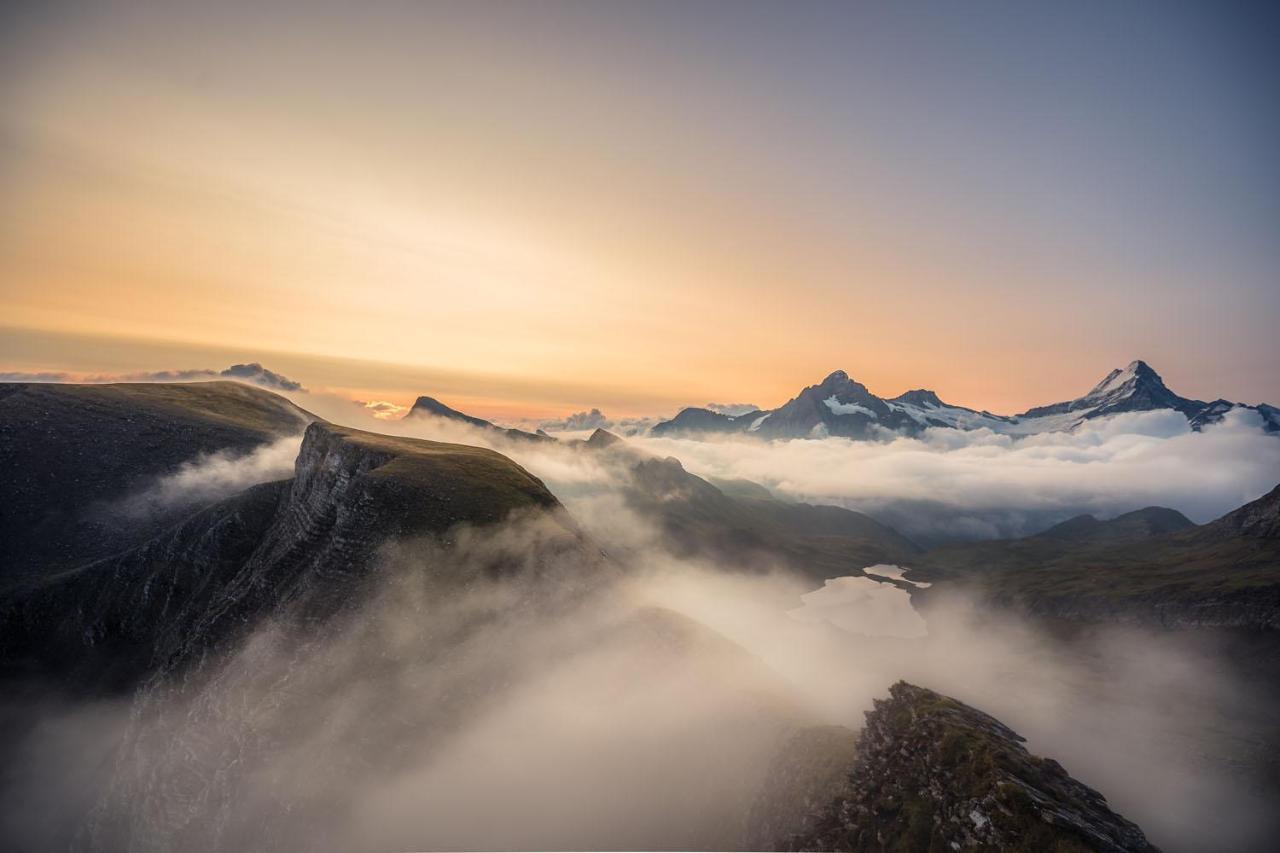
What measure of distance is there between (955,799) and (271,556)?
11302cm

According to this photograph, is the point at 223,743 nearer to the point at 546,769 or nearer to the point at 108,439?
the point at 546,769

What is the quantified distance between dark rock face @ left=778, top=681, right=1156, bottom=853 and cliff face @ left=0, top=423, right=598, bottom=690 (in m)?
52.6

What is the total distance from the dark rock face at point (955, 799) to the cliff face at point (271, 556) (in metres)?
52.6

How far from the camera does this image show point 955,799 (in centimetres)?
4884

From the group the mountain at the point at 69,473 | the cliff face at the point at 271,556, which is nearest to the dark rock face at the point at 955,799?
the cliff face at the point at 271,556

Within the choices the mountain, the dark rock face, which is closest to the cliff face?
the mountain

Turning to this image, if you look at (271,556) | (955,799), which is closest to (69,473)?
(271,556)

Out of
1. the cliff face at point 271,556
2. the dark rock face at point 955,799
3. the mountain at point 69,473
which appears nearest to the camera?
the dark rock face at point 955,799

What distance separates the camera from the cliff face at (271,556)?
87312 mm

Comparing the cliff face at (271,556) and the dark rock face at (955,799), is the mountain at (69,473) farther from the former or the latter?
the dark rock face at (955,799)

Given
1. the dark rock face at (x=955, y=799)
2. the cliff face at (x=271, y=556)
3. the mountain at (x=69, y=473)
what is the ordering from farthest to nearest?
the mountain at (x=69, y=473) → the cliff face at (x=271, y=556) → the dark rock face at (x=955, y=799)

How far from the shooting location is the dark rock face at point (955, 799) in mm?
43656

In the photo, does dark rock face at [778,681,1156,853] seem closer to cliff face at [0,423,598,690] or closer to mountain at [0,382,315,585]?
cliff face at [0,423,598,690]

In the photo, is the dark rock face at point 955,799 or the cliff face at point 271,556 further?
the cliff face at point 271,556
